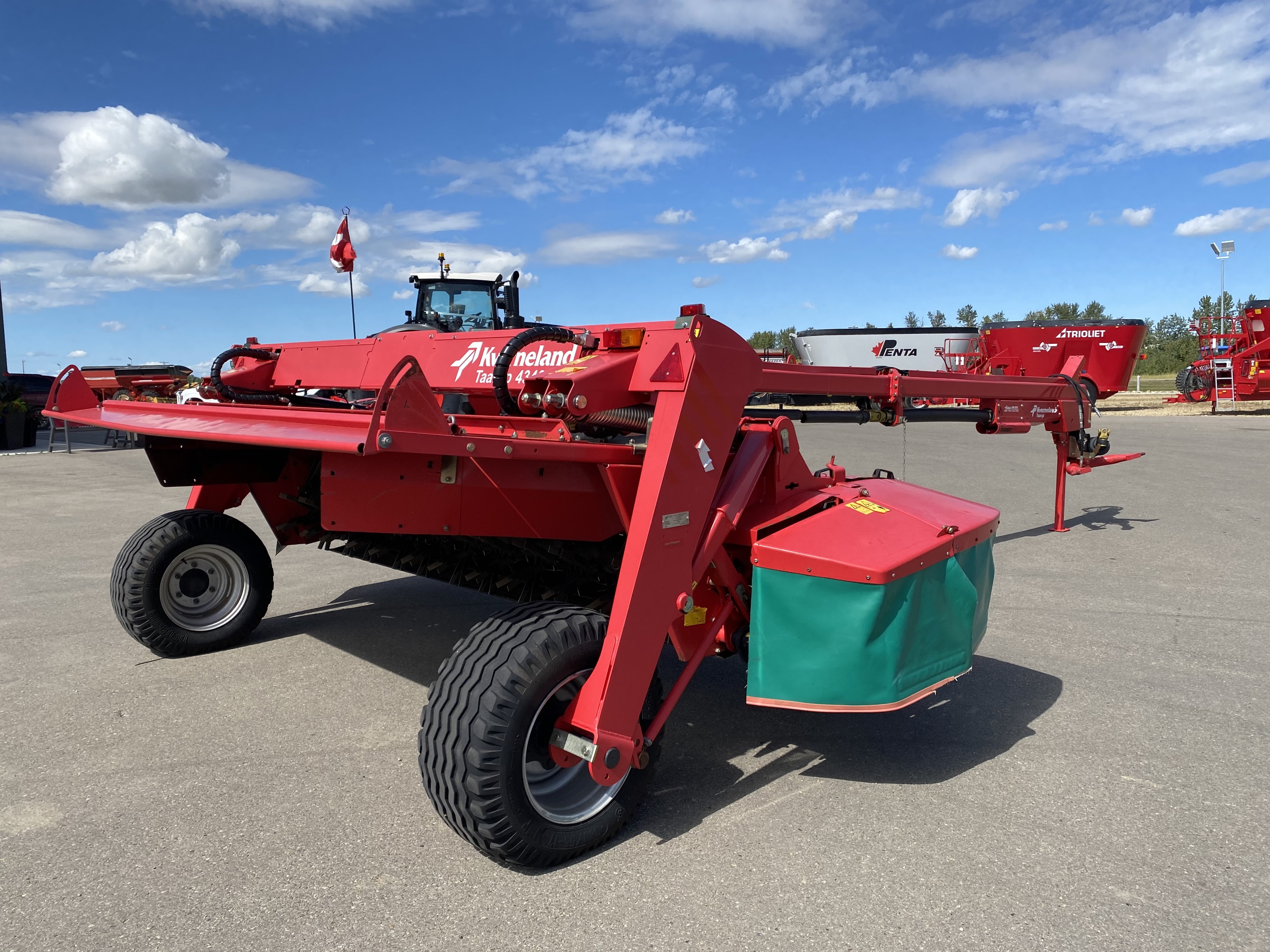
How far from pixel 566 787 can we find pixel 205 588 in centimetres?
298

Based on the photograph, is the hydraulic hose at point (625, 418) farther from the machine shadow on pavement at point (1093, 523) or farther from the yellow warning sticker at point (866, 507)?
the machine shadow on pavement at point (1093, 523)

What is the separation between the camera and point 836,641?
297 centimetres

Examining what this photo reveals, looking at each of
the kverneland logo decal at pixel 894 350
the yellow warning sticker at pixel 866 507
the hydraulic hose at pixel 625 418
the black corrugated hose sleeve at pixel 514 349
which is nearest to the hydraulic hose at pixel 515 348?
the black corrugated hose sleeve at pixel 514 349

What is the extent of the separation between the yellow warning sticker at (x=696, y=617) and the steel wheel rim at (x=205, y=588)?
2.94m

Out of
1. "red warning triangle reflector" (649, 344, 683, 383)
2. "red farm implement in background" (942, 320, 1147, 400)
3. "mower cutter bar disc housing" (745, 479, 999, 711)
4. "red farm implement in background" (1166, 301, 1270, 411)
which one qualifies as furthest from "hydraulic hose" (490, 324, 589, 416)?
"red farm implement in background" (1166, 301, 1270, 411)

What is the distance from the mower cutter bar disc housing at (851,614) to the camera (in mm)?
2957

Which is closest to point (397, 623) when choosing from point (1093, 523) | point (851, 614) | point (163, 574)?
point (163, 574)

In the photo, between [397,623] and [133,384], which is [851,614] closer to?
[397,623]

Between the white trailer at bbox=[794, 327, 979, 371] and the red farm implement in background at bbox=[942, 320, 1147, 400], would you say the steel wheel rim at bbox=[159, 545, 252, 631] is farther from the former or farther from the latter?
the white trailer at bbox=[794, 327, 979, 371]

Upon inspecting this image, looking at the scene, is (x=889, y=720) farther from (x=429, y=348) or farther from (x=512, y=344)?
(x=429, y=348)

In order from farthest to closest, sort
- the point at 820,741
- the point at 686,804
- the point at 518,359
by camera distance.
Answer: the point at 518,359 < the point at 820,741 < the point at 686,804

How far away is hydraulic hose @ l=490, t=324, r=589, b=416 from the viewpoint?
135 inches

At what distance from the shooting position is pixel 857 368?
419 centimetres

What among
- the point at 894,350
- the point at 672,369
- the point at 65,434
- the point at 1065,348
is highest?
the point at 894,350
